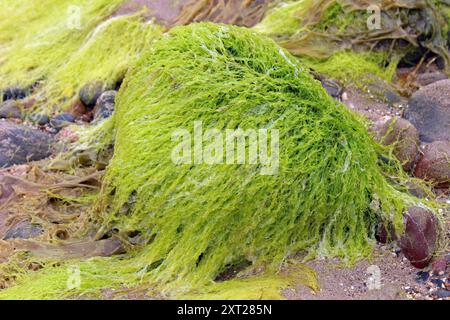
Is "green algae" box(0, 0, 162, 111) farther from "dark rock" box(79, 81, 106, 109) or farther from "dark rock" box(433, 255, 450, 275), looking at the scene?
"dark rock" box(433, 255, 450, 275)

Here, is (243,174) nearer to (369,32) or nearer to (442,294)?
(442,294)

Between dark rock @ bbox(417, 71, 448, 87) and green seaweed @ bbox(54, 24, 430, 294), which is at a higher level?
dark rock @ bbox(417, 71, 448, 87)

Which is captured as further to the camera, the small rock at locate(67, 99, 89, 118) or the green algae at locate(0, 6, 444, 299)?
the small rock at locate(67, 99, 89, 118)

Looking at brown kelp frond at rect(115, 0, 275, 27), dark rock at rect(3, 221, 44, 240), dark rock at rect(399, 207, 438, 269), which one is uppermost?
brown kelp frond at rect(115, 0, 275, 27)

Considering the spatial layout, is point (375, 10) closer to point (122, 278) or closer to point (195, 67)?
point (195, 67)

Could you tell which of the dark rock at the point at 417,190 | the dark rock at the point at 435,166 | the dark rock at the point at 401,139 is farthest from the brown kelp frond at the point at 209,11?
the dark rock at the point at 417,190

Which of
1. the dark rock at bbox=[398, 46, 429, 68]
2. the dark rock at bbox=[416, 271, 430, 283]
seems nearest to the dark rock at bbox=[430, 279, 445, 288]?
the dark rock at bbox=[416, 271, 430, 283]

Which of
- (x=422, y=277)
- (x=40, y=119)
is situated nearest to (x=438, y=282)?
(x=422, y=277)
